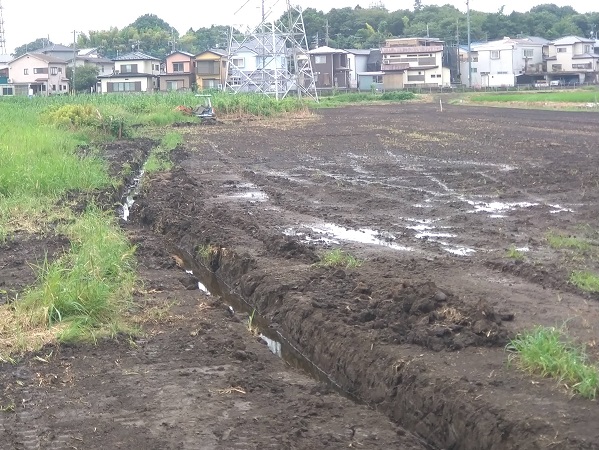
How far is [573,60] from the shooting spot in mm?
85062

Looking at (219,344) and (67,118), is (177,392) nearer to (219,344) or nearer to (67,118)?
(219,344)

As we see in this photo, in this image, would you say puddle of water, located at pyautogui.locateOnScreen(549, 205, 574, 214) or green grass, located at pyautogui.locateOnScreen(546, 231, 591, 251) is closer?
green grass, located at pyautogui.locateOnScreen(546, 231, 591, 251)

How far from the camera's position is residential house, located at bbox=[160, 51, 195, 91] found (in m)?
84.6

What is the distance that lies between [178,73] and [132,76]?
525cm

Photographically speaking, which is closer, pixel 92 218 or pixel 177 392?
pixel 177 392

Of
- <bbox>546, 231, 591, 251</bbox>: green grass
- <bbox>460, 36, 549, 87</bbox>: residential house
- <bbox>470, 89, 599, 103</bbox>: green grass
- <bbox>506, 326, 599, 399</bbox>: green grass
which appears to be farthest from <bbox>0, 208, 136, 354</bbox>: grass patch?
<bbox>460, 36, 549, 87</bbox>: residential house

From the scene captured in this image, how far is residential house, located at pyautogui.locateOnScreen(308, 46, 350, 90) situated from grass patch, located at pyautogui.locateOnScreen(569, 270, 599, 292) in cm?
8228

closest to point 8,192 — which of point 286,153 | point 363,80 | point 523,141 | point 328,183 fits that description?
point 328,183

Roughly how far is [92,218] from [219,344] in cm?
506

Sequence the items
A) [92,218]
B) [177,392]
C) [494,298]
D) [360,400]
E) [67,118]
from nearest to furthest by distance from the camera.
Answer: [177,392], [360,400], [494,298], [92,218], [67,118]

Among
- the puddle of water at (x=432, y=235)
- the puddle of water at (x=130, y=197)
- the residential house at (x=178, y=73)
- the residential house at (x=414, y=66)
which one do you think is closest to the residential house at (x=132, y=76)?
the residential house at (x=178, y=73)

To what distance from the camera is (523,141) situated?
27.7 metres

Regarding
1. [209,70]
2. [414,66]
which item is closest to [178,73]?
[209,70]

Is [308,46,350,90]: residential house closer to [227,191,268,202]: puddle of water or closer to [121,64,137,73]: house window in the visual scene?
[121,64,137,73]: house window
